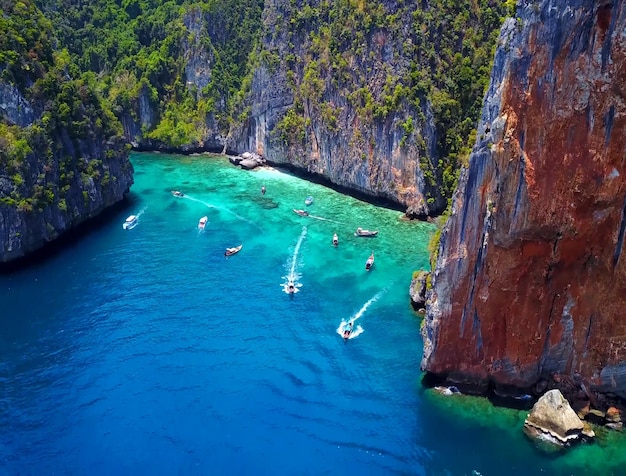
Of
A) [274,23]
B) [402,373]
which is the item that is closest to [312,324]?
[402,373]

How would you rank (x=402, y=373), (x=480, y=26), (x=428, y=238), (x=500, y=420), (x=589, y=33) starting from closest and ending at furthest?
(x=589, y=33)
(x=500, y=420)
(x=402, y=373)
(x=428, y=238)
(x=480, y=26)

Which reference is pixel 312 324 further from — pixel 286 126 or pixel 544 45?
pixel 286 126

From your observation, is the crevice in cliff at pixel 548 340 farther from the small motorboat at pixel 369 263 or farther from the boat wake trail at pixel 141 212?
the boat wake trail at pixel 141 212

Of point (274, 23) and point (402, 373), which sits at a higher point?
point (274, 23)

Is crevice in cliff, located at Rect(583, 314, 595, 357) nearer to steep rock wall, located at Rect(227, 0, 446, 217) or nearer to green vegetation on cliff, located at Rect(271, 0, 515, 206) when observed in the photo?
green vegetation on cliff, located at Rect(271, 0, 515, 206)

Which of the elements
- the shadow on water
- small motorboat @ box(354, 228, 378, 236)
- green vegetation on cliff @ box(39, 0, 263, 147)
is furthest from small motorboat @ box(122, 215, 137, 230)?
green vegetation on cliff @ box(39, 0, 263, 147)

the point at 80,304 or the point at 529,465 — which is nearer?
the point at 529,465

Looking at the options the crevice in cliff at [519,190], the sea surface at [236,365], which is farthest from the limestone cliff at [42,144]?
the crevice in cliff at [519,190]
